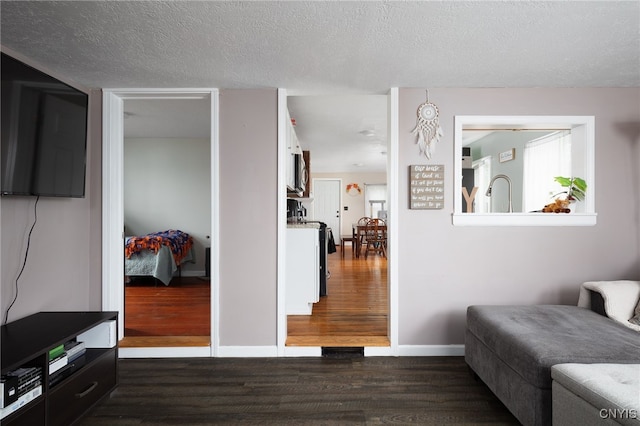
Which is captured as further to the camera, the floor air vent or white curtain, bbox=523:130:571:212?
white curtain, bbox=523:130:571:212

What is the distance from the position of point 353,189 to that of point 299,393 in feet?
27.0

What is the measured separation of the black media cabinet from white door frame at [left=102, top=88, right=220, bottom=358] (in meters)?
0.58

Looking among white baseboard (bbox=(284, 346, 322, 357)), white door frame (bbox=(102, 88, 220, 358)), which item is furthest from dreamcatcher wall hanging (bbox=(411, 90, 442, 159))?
white baseboard (bbox=(284, 346, 322, 357))

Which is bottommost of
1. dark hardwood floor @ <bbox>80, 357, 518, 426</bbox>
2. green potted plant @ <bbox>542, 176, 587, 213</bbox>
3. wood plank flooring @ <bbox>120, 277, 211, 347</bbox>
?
dark hardwood floor @ <bbox>80, 357, 518, 426</bbox>

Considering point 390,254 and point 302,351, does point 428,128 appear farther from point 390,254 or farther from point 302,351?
point 302,351

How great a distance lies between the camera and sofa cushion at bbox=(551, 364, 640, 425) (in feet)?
3.76

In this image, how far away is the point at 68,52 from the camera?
201 cm

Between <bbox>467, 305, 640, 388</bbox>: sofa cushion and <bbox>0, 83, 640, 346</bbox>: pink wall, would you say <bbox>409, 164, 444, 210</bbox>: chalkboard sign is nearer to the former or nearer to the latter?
<bbox>0, 83, 640, 346</bbox>: pink wall

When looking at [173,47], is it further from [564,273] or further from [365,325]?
[564,273]

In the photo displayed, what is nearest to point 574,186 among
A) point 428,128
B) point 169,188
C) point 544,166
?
point 428,128

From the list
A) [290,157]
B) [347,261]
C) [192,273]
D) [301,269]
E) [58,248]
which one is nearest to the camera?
[58,248]

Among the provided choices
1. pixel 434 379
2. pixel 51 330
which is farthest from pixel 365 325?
pixel 51 330

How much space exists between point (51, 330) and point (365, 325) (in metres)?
2.33

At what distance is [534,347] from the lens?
63.5 inches
